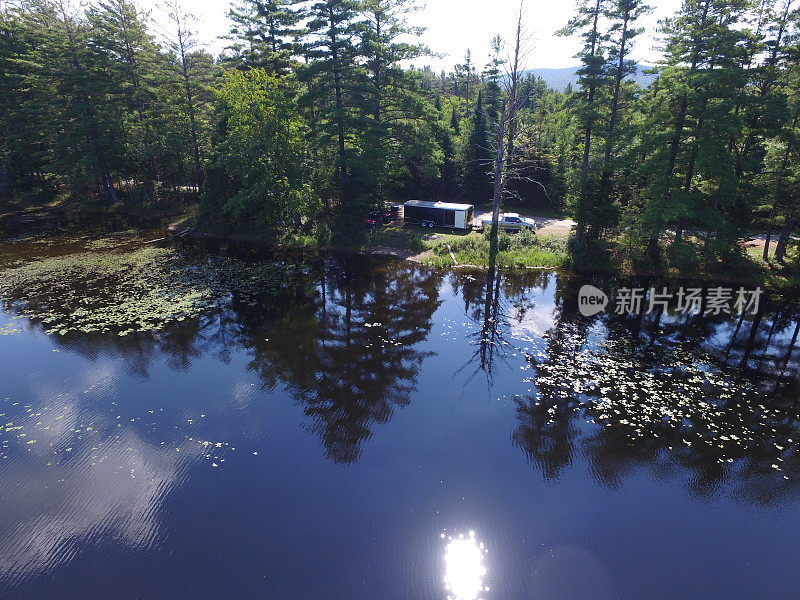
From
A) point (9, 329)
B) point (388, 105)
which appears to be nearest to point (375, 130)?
point (388, 105)

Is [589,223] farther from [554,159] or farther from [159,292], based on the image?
[159,292]

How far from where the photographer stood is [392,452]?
10.3m

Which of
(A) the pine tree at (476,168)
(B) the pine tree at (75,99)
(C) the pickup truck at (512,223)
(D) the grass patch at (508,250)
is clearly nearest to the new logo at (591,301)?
(D) the grass patch at (508,250)

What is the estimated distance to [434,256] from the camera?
25297 millimetres

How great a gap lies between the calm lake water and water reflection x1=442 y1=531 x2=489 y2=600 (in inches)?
1.4

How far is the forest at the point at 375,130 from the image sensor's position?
2025cm

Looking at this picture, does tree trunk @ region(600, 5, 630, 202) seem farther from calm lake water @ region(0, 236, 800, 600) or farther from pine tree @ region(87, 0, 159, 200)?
pine tree @ region(87, 0, 159, 200)

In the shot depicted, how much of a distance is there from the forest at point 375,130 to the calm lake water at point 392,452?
7.89 m

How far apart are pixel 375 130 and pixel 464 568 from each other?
24063mm

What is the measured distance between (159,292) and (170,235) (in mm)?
11750

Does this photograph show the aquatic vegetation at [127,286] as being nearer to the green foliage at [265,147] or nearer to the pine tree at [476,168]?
the green foliage at [265,147]

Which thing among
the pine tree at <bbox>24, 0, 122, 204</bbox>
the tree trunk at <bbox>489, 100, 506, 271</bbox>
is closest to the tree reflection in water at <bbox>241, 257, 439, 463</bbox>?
the tree trunk at <bbox>489, 100, 506, 271</bbox>

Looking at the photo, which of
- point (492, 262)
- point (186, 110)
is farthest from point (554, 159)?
point (186, 110)

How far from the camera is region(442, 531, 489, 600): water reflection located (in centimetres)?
727
